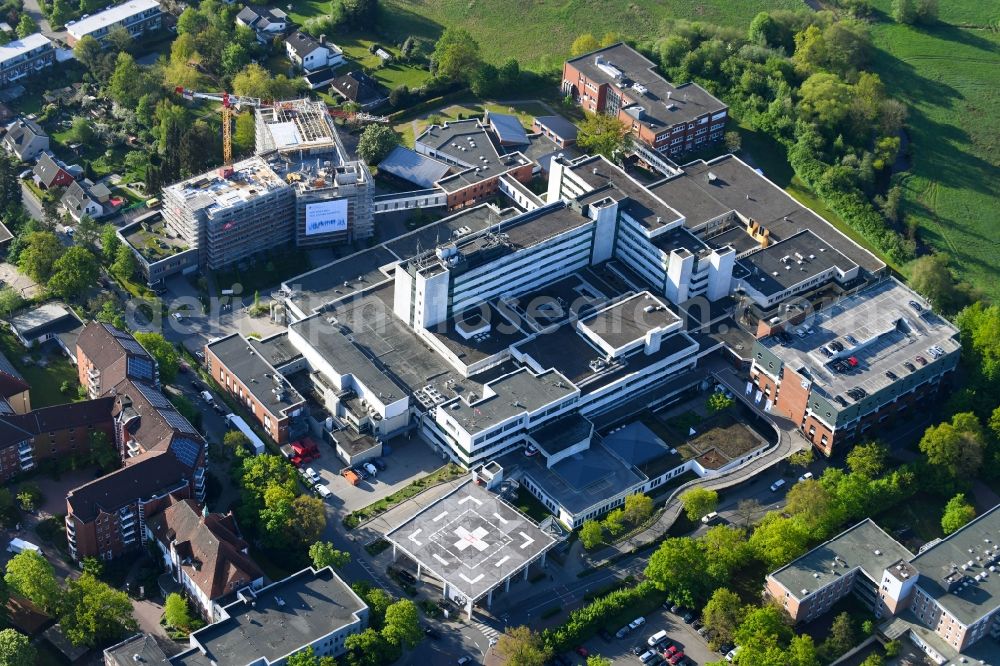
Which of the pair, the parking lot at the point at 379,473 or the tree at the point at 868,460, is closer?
the parking lot at the point at 379,473

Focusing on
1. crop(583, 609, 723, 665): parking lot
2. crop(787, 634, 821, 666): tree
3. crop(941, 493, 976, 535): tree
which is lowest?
crop(583, 609, 723, 665): parking lot

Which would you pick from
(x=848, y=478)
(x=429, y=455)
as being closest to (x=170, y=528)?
(x=429, y=455)

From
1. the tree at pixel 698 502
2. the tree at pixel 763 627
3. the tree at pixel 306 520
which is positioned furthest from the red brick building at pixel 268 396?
the tree at pixel 763 627

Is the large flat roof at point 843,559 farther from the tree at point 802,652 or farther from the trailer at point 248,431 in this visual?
the trailer at point 248,431

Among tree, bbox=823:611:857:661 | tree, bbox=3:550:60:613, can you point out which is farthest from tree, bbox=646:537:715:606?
tree, bbox=3:550:60:613

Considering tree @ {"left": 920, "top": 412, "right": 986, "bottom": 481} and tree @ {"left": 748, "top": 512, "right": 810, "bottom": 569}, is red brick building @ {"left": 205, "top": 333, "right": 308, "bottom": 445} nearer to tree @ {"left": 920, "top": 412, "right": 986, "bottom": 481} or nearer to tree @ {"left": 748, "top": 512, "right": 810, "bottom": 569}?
tree @ {"left": 748, "top": 512, "right": 810, "bottom": 569}

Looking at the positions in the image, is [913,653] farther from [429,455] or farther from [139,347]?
[139,347]
